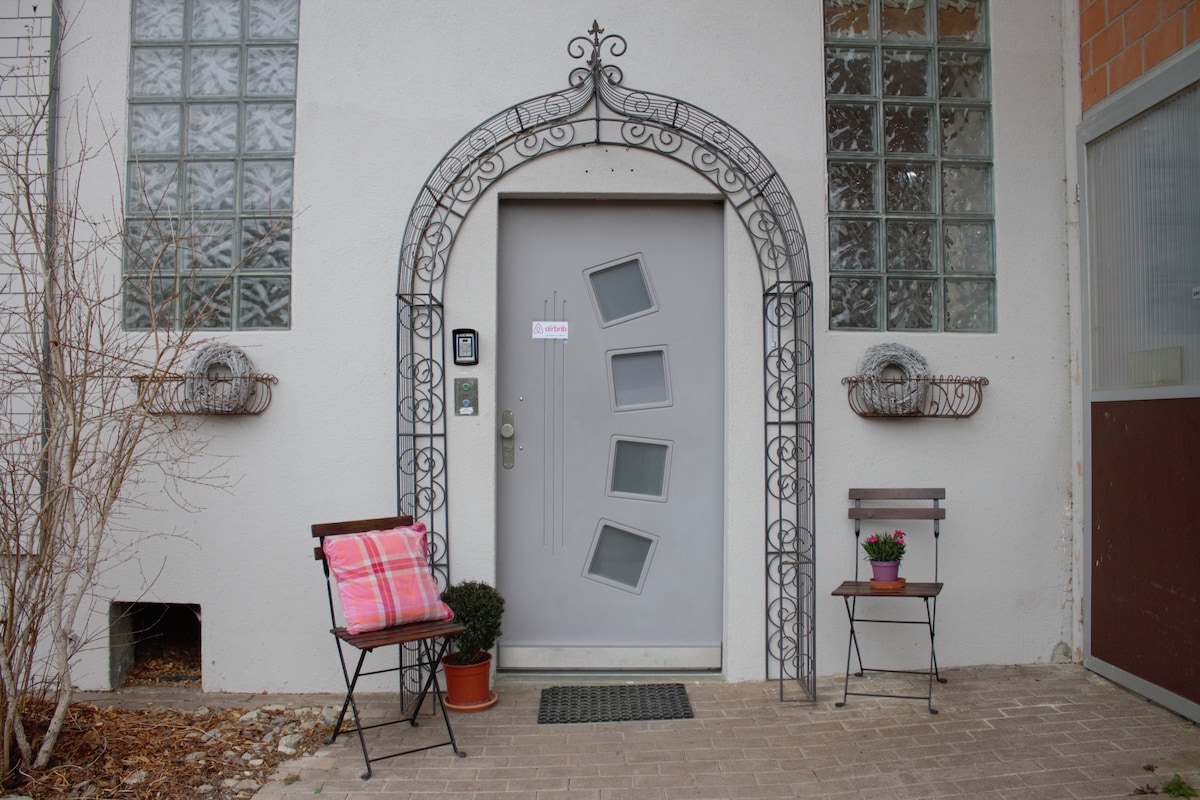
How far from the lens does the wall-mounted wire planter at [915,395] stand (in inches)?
168

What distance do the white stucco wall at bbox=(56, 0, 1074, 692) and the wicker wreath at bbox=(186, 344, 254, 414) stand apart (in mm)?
148

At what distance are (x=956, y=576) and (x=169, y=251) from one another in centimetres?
421

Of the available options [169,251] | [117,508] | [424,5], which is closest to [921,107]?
[424,5]

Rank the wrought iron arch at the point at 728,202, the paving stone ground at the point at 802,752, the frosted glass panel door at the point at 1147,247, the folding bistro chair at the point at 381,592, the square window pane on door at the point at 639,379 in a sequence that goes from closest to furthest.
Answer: the paving stone ground at the point at 802,752, the folding bistro chair at the point at 381,592, the frosted glass panel door at the point at 1147,247, the wrought iron arch at the point at 728,202, the square window pane on door at the point at 639,379

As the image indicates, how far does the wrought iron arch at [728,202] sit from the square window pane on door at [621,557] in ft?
2.02

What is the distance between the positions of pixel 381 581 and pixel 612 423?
4.75 ft

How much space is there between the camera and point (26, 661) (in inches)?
132

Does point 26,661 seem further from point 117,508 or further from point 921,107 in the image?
point 921,107

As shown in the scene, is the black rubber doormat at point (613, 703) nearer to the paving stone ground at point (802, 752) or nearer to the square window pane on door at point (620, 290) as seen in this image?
the paving stone ground at point (802, 752)

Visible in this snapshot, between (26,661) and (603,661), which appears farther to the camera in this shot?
(603,661)

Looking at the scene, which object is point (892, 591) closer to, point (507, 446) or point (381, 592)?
point (507, 446)

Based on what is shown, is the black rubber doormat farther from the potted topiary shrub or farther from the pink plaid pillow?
the pink plaid pillow

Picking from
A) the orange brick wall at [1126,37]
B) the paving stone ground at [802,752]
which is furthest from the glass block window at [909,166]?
the paving stone ground at [802,752]


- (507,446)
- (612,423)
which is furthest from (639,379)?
(507,446)
